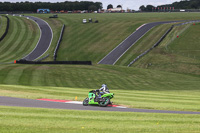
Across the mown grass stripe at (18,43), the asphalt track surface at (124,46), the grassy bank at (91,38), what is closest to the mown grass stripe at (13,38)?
the mown grass stripe at (18,43)

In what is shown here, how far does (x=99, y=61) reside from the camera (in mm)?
73938

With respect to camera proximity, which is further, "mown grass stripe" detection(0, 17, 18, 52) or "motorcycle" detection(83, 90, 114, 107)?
"mown grass stripe" detection(0, 17, 18, 52)

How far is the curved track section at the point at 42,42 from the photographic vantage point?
80.2m

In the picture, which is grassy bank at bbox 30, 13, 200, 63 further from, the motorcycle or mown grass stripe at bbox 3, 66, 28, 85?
the motorcycle

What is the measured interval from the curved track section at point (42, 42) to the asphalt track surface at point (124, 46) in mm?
18437

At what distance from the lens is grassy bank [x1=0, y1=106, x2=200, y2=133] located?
47.3ft

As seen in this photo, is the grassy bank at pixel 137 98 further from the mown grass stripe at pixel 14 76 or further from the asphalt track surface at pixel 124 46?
the asphalt track surface at pixel 124 46

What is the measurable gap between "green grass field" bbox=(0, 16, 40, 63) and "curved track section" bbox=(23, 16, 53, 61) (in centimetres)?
140

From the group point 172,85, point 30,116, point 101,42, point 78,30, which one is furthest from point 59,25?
point 30,116

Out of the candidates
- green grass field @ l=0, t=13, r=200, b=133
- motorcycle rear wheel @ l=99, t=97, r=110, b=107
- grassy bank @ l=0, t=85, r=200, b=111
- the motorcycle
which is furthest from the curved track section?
motorcycle rear wheel @ l=99, t=97, r=110, b=107

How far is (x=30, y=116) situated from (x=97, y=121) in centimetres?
374

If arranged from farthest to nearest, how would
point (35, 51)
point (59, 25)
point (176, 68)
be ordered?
point (59, 25), point (35, 51), point (176, 68)

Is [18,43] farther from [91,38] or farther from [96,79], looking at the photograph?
[96,79]

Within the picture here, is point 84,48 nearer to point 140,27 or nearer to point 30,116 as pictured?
point 140,27
